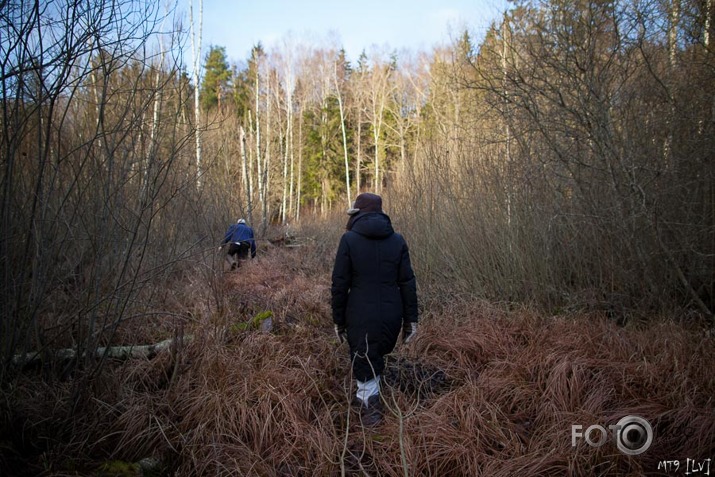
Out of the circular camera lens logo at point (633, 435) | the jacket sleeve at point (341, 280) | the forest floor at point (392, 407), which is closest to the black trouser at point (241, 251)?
the forest floor at point (392, 407)

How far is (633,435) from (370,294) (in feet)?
6.82

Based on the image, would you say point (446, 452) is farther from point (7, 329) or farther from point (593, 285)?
point (593, 285)

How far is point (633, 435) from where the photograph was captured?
2.60 meters

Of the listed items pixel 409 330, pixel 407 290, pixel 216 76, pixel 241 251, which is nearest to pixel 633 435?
pixel 409 330

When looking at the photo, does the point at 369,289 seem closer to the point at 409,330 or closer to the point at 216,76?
the point at 409,330

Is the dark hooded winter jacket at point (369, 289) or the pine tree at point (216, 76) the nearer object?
the dark hooded winter jacket at point (369, 289)

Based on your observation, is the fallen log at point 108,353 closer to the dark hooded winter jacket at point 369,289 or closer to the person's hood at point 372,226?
the dark hooded winter jacket at point 369,289

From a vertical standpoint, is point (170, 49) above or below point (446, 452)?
above

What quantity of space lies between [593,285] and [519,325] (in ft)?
5.46

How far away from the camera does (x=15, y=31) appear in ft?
7.51

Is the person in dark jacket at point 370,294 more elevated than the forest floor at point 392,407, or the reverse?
the person in dark jacket at point 370,294

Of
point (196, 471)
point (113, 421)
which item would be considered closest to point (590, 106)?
point (196, 471)

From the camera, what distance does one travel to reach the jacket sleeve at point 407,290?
3.11 meters

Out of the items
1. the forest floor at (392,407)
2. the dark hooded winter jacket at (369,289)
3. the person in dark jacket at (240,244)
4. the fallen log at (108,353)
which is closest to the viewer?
the forest floor at (392,407)
